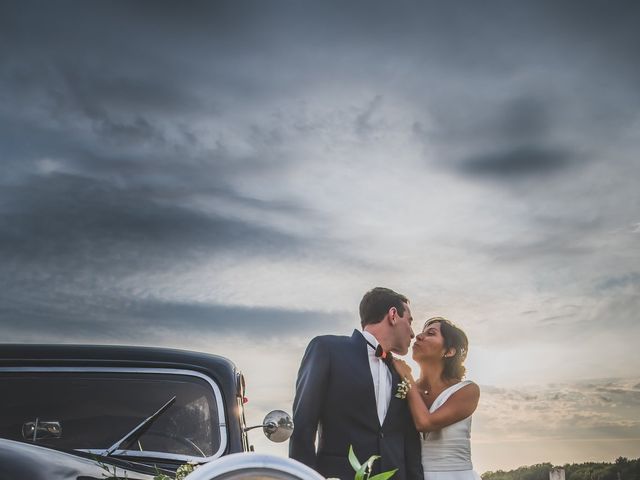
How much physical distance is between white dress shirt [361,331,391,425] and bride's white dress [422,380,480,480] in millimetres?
710

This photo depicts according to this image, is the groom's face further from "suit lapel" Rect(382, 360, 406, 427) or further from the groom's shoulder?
the groom's shoulder

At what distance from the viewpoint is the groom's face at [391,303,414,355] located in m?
5.29

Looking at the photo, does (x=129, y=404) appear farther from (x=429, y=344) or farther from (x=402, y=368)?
(x=429, y=344)

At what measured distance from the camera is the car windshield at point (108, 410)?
156 inches

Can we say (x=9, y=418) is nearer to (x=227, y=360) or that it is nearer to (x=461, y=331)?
(x=227, y=360)

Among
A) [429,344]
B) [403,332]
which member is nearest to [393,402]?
[403,332]

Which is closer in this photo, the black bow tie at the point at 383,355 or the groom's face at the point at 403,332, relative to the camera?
the black bow tie at the point at 383,355

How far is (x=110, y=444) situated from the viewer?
3930 mm

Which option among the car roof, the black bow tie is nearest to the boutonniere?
the black bow tie

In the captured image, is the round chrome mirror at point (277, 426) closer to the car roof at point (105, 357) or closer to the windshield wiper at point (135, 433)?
the car roof at point (105, 357)

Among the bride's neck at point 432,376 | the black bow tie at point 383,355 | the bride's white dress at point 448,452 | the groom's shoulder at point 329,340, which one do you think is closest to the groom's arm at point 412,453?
the bride's white dress at point 448,452

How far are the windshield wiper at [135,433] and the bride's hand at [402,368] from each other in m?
1.84

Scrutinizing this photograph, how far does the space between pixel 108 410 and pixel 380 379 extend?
78.0 inches

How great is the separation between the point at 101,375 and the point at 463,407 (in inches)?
117
